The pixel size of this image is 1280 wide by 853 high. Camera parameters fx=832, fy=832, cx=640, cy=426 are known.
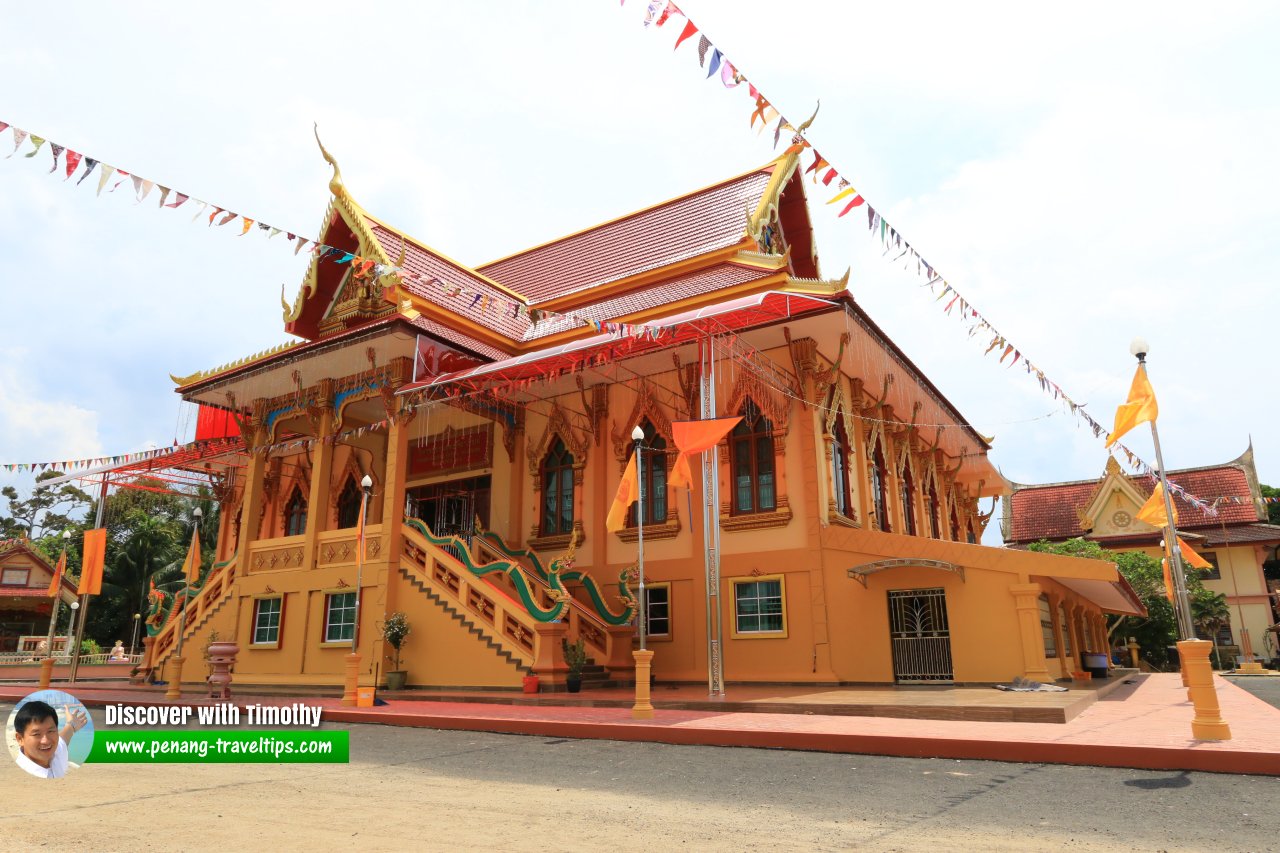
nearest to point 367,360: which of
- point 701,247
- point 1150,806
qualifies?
point 701,247

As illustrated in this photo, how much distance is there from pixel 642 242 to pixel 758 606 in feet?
31.2

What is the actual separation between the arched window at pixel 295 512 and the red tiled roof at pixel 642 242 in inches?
304

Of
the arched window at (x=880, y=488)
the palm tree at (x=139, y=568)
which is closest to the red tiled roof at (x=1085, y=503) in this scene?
the arched window at (x=880, y=488)

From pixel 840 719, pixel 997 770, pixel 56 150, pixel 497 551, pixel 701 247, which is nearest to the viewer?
pixel 997 770

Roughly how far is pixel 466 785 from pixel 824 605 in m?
8.45

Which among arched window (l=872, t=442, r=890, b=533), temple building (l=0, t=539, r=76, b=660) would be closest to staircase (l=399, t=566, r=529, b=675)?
arched window (l=872, t=442, r=890, b=533)

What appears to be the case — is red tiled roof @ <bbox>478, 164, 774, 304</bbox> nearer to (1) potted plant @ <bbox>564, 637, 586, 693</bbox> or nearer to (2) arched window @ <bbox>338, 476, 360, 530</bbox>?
(2) arched window @ <bbox>338, 476, 360, 530</bbox>

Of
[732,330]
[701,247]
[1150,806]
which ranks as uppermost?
[701,247]

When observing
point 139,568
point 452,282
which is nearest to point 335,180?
point 452,282

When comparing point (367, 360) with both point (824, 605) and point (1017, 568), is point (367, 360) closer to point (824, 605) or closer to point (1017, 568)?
point (824, 605)

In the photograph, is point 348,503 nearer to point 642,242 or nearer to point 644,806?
point 642,242

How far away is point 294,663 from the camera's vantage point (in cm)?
1638

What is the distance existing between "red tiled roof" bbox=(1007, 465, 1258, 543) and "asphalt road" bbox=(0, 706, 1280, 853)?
1409 inches

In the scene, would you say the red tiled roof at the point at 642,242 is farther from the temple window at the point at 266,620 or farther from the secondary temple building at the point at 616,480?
the temple window at the point at 266,620
